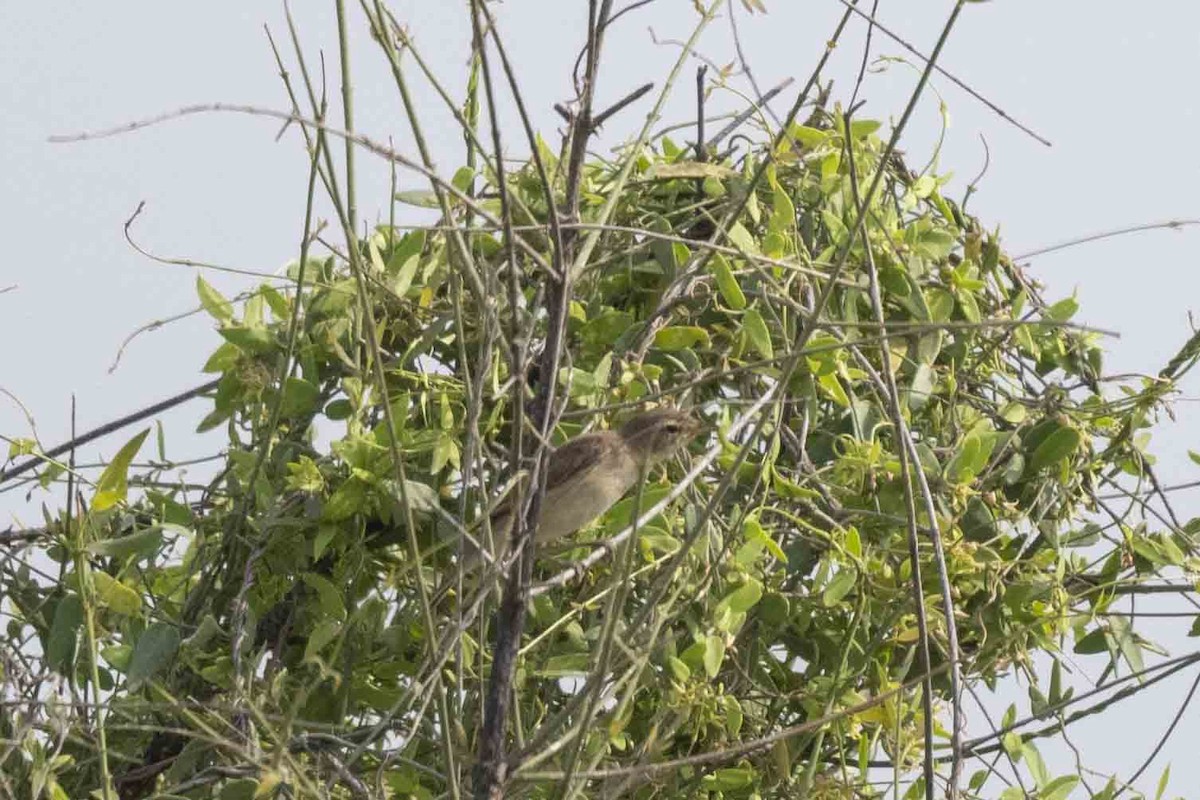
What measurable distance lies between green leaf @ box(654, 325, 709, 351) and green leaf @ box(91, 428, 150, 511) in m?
0.75

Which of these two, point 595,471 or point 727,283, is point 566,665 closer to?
point 595,471

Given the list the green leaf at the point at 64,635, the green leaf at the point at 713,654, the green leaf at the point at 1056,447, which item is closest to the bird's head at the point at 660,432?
the green leaf at the point at 713,654

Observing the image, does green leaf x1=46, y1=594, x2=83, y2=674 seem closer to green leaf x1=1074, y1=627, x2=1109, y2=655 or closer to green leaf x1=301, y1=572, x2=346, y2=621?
green leaf x1=301, y1=572, x2=346, y2=621

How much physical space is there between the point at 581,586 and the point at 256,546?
17.9 inches

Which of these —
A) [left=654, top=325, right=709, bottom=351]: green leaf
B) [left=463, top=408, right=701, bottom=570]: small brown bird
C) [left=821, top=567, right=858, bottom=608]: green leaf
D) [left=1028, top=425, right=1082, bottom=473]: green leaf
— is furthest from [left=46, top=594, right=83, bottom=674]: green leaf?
[left=1028, top=425, right=1082, bottom=473]: green leaf

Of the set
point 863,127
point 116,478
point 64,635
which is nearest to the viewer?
point 116,478

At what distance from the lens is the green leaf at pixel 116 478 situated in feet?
6.82

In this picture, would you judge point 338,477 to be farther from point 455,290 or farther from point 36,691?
point 455,290

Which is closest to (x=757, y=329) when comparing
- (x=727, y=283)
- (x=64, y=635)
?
(x=727, y=283)

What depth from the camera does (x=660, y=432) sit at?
2387mm

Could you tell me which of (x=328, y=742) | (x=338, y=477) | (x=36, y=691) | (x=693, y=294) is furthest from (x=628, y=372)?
(x=36, y=691)

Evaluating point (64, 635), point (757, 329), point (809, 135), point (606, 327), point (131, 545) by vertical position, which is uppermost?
point (809, 135)

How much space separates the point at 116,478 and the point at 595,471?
781 millimetres

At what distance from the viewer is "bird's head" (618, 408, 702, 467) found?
7.68ft
